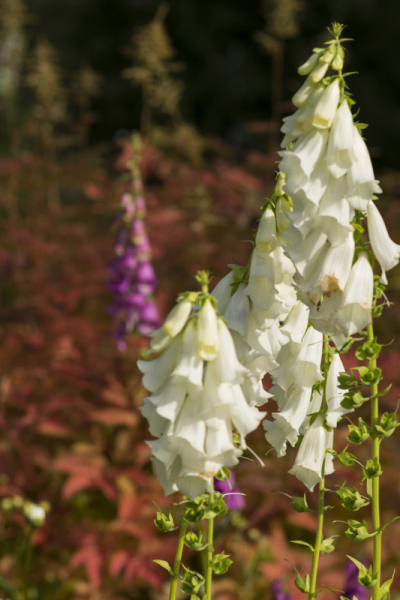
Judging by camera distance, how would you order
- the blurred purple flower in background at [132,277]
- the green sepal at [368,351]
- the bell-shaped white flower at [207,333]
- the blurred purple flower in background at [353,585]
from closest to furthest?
the bell-shaped white flower at [207,333], the green sepal at [368,351], the blurred purple flower in background at [353,585], the blurred purple flower in background at [132,277]

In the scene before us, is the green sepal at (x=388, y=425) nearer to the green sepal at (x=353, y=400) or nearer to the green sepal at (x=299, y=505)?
the green sepal at (x=353, y=400)

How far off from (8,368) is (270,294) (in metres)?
2.64

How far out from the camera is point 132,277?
136 inches

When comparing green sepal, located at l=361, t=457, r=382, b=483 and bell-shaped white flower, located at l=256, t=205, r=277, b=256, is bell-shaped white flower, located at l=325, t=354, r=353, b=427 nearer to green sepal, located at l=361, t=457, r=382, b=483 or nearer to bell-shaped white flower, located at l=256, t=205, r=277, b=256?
green sepal, located at l=361, t=457, r=382, b=483

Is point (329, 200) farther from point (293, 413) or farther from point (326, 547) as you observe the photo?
point (326, 547)

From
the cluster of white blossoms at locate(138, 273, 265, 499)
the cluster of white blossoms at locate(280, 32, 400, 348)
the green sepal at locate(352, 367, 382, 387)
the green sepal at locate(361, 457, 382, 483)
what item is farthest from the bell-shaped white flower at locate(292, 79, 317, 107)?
the green sepal at locate(361, 457, 382, 483)

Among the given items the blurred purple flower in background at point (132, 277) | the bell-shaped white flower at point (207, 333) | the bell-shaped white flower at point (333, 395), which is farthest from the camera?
the blurred purple flower in background at point (132, 277)

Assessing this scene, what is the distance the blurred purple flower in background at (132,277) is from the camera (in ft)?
10.8

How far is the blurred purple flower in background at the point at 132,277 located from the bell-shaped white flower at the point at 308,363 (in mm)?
2345

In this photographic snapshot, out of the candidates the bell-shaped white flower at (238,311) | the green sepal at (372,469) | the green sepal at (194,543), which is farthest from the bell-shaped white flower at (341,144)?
the green sepal at (194,543)

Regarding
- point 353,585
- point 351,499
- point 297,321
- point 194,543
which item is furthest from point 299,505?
point 353,585

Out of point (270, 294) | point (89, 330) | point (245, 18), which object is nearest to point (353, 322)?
point (270, 294)

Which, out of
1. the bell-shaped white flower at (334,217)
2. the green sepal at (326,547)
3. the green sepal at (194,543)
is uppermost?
the bell-shaped white flower at (334,217)

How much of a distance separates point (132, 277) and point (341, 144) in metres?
2.69
